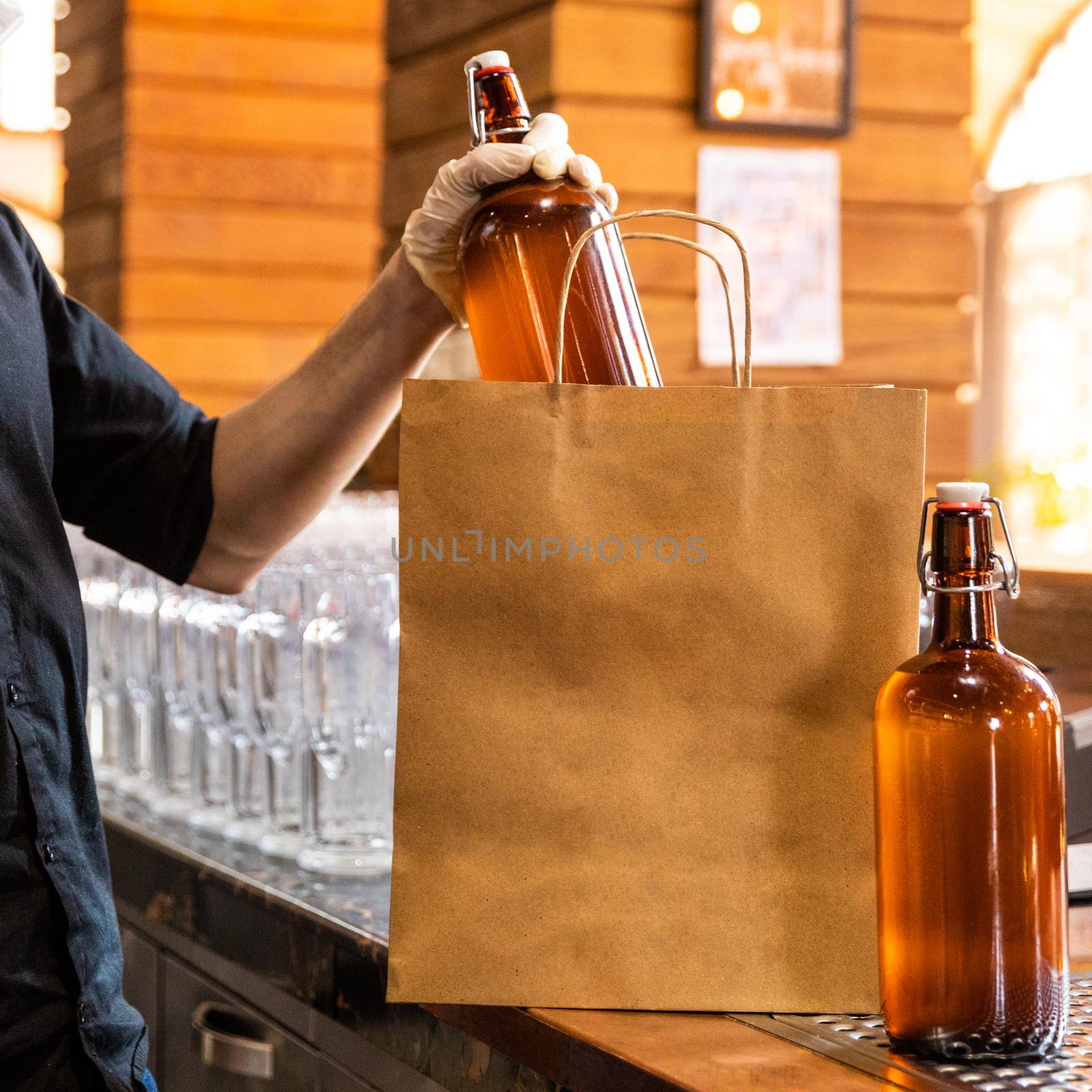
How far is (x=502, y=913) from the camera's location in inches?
33.5

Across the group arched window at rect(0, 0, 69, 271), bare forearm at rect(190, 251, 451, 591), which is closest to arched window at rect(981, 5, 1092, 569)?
arched window at rect(0, 0, 69, 271)

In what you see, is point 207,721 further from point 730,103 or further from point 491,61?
point 730,103

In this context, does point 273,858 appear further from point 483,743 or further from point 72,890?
→ point 483,743

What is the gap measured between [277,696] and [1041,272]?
7323 millimetres

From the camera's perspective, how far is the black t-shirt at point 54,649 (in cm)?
102

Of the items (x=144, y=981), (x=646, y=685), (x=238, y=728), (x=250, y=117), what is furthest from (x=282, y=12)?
(x=646, y=685)

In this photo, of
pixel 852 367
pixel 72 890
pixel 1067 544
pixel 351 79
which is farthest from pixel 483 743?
pixel 1067 544

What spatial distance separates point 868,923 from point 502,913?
198mm

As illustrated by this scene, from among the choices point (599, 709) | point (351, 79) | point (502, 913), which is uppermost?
point (351, 79)

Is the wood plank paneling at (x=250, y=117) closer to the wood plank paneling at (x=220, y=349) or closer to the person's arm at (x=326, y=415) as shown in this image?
the wood plank paneling at (x=220, y=349)

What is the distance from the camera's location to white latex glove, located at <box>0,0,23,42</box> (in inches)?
45.0

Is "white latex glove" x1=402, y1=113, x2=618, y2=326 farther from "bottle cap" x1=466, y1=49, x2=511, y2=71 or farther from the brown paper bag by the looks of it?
the brown paper bag

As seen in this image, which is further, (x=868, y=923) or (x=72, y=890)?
(x=72, y=890)

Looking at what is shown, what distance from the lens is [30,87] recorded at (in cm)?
825
